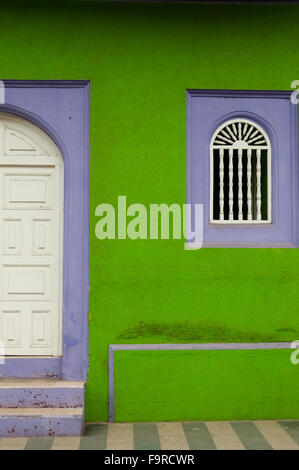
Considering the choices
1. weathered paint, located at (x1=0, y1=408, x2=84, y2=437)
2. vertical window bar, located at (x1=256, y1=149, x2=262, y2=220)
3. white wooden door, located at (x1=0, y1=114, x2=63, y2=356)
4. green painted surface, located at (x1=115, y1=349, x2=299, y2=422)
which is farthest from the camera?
vertical window bar, located at (x1=256, y1=149, x2=262, y2=220)

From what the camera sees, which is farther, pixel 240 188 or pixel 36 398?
pixel 240 188

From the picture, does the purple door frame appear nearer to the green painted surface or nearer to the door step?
the door step

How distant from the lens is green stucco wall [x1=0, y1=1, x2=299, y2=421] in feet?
18.2

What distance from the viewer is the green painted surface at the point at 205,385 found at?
17.9 feet

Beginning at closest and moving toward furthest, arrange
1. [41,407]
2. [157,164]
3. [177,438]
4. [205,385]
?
[177,438], [41,407], [205,385], [157,164]

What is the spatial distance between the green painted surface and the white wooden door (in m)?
0.90

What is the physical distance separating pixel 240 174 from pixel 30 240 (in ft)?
7.67

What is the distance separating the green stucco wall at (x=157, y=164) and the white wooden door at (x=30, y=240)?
443 mm

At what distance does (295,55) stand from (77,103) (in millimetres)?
2379

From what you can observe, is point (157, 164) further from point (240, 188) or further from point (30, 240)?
point (30, 240)

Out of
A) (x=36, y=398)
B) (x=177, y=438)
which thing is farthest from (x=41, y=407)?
(x=177, y=438)

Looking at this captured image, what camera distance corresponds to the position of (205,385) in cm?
550

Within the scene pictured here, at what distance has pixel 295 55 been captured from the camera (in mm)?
5742

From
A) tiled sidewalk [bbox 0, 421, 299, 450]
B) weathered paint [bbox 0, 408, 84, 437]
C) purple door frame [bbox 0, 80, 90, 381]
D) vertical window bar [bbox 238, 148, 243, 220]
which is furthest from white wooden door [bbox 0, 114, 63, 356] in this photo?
vertical window bar [bbox 238, 148, 243, 220]
